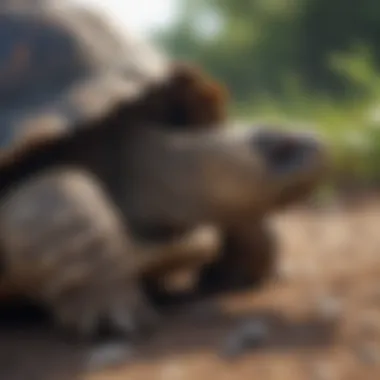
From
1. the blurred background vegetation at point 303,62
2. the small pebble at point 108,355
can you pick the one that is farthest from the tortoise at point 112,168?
the blurred background vegetation at point 303,62

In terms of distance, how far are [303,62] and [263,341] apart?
226 centimetres

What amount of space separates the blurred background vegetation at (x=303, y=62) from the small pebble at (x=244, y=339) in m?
0.88

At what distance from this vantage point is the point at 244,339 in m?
2.26

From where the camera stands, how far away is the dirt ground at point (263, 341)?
6.70 ft

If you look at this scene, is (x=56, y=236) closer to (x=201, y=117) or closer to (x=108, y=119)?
(x=108, y=119)

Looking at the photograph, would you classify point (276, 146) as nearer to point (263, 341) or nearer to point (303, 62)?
point (263, 341)

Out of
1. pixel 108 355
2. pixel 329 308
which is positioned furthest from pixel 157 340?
pixel 329 308

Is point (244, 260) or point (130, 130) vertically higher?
point (130, 130)

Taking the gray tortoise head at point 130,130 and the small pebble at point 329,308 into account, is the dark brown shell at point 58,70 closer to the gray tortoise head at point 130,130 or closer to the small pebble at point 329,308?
the gray tortoise head at point 130,130

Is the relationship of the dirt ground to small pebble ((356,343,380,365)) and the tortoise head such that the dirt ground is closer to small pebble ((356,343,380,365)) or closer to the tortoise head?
small pebble ((356,343,380,365))

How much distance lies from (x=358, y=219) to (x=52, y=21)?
7.20 feet

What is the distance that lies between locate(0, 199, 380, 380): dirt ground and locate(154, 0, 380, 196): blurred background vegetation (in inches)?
27.0

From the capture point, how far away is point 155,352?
2217mm

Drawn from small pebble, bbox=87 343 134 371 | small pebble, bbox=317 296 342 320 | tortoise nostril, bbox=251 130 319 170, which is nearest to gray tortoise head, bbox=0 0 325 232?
tortoise nostril, bbox=251 130 319 170
